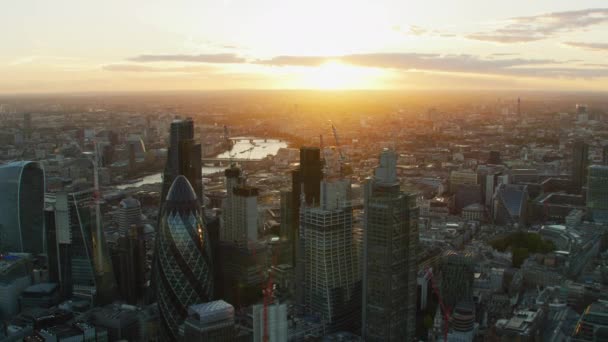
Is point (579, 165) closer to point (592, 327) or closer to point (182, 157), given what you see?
point (592, 327)

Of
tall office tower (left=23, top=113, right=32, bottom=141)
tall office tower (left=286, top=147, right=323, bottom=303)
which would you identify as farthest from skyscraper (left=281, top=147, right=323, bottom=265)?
tall office tower (left=23, top=113, right=32, bottom=141)

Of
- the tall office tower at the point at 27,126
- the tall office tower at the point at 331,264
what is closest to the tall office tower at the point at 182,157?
the tall office tower at the point at 331,264

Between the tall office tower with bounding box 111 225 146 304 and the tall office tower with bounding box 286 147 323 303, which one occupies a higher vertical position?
the tall office tower with bounding box 286 147 323 303

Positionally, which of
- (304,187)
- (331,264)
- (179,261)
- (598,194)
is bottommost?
(598,194)

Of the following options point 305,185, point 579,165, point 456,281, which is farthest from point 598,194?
point 305,185

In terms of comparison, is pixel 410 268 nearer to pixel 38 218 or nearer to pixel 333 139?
pixel 38 218

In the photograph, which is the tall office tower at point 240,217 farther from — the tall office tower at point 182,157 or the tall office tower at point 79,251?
the tall office tower at point 79,251

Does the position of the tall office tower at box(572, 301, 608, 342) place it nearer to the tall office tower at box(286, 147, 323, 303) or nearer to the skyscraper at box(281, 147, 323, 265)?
the tall office tower at box(286, 147, 323, 303)

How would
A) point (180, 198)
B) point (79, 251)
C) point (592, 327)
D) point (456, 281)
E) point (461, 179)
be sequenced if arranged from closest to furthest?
1. point (592, 327)
2. point (180, 198)
3. point (456, 281)
4. point (79, 251)
5. point (461, 179)
